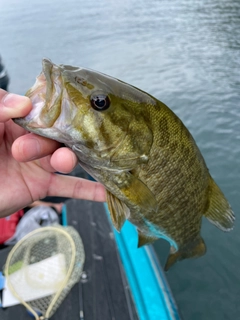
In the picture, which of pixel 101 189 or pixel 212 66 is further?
pixel 212 66

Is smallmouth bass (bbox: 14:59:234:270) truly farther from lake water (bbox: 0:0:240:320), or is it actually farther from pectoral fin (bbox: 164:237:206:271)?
lake water (bbox: 0:0:240:320)

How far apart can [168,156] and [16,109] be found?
832 millimetres

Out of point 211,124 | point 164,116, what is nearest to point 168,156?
point 164,116

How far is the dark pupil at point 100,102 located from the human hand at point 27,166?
0.25 metres

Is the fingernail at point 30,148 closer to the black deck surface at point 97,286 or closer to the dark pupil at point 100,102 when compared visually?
the dark pupil at point 100,102

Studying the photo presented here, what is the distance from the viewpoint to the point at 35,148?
4.80ft

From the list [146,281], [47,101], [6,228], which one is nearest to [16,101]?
[47,101]

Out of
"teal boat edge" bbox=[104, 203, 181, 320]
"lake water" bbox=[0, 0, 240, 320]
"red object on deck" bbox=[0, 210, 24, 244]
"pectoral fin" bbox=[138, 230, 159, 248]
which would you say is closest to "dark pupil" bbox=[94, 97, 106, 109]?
"pectoral fin" bbox=[138, 230, 159, 248]

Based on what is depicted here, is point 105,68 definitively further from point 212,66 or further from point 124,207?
point 124,207

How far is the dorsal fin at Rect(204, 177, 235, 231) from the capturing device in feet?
6.73

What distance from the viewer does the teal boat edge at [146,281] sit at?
2.79 meters

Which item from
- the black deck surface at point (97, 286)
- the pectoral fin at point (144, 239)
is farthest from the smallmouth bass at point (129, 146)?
the black deck surface at point (97, 286)

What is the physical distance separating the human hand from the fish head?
7 centimetres

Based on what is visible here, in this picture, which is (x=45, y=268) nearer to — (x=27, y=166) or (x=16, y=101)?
(x=27, y=166)
